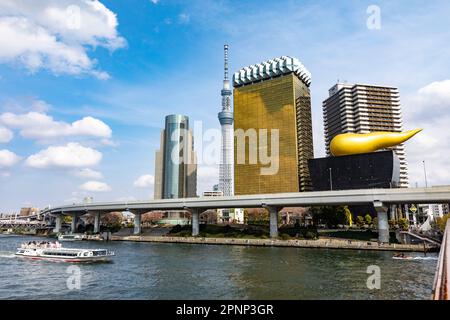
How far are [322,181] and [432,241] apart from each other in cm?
5255

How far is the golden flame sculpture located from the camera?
311ft

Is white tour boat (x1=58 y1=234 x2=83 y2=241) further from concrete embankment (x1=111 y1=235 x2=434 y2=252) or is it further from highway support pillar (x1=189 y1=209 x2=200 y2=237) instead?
highway support pillar (x1=189 y1=209 x2=200 y2=237)

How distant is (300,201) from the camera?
7544 centimetres

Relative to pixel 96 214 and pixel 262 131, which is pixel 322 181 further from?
pixel 96 214

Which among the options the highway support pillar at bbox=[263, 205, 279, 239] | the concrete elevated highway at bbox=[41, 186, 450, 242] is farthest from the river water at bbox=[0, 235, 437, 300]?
the highway support pillar at bbox=[263, 205, 279, 239]

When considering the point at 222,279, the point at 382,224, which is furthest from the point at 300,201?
the point at 222,279

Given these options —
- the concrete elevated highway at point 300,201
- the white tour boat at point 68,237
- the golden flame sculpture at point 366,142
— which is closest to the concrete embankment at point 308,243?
the concrete elevated highway at point 300,201

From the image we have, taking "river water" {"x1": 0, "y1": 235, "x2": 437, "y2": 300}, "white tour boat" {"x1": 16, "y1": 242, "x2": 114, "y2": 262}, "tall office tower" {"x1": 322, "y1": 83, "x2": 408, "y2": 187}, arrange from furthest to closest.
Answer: "tall office tower" {"x1": 322, "y1": 83, "x2": 408, "y2": 187} → "white tour boat" {"x1": 16, "y1": 242, "x2": 114, "y2": 262} → "river water" {"x1": 0, "y1": 235, "x2": 437, "y2": 300}

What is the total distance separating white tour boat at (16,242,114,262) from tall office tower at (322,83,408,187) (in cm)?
15413

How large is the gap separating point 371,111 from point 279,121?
160 feet

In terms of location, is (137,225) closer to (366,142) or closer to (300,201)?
(300,201)

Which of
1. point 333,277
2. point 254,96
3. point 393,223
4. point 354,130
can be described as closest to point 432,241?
point 393,223

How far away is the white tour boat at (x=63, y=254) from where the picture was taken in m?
49.0

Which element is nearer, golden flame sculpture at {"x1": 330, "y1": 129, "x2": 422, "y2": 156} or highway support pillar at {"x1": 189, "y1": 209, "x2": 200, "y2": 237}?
highway support pillar at {"x1": 189, "y1": 209, "x2": 200, "y2": 237}
